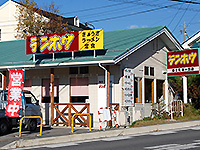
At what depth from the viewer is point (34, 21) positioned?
44.1 m

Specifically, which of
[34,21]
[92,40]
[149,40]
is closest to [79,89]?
[92,40]

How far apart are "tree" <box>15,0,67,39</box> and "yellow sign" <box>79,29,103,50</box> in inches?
1018

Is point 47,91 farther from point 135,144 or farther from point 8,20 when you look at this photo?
point 8,20

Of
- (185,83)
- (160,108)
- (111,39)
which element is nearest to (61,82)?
(111,39)

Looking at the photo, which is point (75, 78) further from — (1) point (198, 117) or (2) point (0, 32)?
(2) point (0, 32)

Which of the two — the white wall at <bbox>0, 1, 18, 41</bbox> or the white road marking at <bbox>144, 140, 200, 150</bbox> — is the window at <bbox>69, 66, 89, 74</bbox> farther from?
the white wall at <bbox>0, 1, 18, 41</bbox>

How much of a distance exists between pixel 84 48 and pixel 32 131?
5.08 metres

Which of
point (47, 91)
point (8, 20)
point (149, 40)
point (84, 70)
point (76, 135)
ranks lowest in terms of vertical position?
point (76, 135)

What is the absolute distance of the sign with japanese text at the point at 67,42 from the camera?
716 inches

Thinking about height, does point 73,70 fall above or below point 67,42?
below

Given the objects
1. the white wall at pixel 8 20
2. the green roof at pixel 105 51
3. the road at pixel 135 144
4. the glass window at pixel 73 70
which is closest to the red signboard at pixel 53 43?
the green roof at pixel 105 51

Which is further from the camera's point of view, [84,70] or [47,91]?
[47,91]

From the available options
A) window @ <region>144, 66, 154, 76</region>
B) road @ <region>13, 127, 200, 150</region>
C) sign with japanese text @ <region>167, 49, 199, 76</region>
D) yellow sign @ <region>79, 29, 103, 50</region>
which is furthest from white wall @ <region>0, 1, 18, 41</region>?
road @ <region>13, 127, 200, 150</region>

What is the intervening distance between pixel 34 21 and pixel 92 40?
27520 millimetres
